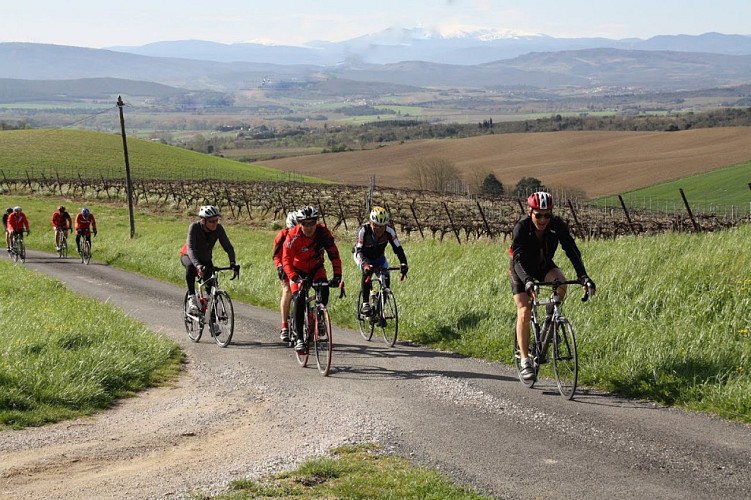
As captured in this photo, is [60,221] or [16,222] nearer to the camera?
[16,222]

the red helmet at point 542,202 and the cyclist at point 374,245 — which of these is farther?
the cyclist at point 374,245

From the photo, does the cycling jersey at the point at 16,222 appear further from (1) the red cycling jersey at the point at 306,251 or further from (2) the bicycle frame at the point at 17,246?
(1) the red cycling jersey at the point at 306,251

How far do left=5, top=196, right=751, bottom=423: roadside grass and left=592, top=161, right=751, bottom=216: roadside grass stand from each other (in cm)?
4235

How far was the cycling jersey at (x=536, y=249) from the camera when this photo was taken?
359 inches

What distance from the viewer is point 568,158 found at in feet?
339

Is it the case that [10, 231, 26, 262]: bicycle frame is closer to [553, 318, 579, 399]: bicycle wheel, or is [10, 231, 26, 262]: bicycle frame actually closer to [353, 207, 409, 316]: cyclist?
[353, 207, 409, 316]: cyclist

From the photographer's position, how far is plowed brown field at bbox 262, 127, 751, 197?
81062 mm

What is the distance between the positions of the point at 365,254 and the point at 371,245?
16cm

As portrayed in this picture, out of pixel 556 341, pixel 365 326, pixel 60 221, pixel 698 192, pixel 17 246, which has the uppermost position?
pixel 556 341

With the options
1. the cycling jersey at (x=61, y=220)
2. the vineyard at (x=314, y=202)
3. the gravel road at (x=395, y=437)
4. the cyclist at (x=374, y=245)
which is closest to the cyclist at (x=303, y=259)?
the gravel road at (x=395, y=437)

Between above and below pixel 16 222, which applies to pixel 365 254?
above

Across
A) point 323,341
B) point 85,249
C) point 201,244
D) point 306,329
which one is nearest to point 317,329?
point 323,341

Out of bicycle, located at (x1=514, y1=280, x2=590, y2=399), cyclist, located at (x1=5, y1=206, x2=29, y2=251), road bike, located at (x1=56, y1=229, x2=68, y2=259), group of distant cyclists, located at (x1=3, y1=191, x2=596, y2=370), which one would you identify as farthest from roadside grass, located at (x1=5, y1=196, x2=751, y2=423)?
road bike, located at (x1=56, y1=229, x2=68, y2=259)

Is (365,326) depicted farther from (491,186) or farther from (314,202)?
(491,186)
